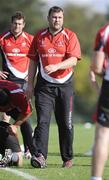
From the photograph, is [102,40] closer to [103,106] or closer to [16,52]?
[103,106]

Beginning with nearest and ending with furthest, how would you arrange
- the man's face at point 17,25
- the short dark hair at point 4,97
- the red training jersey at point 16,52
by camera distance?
1. the short dark hair at point 4,97
2. the man's face at point 17,25
3. the red training jersey at point 16,52

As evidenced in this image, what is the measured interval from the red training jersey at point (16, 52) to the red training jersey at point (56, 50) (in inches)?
82.8

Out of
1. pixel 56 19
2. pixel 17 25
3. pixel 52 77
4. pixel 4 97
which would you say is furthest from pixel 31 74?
pixel 17 25

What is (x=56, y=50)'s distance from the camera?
11703mm

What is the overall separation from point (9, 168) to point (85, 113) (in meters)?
62.4

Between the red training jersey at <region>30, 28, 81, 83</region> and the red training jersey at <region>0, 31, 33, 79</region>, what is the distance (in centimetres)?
210

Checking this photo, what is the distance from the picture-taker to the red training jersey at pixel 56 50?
1171 centimetres

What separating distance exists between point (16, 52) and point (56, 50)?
2368mm

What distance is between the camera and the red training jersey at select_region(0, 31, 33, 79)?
13.9 m

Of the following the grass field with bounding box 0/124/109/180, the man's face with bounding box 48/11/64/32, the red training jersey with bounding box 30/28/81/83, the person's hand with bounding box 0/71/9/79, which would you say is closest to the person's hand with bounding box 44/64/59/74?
the red training jersey with bounding box 30/28/81/83

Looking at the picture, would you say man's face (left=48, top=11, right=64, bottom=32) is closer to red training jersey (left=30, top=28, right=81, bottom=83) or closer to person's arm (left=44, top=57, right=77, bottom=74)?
red training jersey (left=30, top=28, right=81, bottom=83)

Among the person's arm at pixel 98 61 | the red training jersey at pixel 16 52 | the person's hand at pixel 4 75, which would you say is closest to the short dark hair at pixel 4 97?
the person's hand at pixel 4 75

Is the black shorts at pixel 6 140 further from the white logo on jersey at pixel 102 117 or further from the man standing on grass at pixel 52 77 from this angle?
the white logo on jersey at pixel 102 117

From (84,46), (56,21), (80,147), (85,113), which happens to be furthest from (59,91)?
(84,46)
